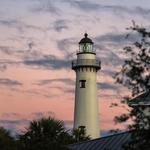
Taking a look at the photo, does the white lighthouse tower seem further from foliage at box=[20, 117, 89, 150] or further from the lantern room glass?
foliage at box=[20, 117, 89, 150]

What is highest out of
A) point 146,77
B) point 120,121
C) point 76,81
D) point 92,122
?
point 76,81

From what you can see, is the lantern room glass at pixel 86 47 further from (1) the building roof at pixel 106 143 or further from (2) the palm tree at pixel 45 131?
(1) the building roof at pixel 106 143

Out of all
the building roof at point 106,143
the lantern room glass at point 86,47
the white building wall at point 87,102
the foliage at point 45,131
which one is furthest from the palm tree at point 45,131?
the lantern room glass at point 86,47

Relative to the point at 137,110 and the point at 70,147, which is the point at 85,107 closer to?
the point at 70,147

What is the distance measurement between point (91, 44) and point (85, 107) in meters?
7.72

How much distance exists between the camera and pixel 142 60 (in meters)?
24.2

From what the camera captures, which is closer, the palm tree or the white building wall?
the palm tree

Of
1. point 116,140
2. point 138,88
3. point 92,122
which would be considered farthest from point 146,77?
point 92,122

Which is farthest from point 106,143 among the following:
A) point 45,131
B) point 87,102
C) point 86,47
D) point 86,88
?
point 86,47

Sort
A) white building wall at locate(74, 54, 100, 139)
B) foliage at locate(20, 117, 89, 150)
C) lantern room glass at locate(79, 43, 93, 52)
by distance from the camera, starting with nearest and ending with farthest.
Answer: foliage at locate(20, 117, 89, 150) → white building wall at locate(74, 54, 100, 139) → lantern room glass at locate(79, 43, 93, 52)

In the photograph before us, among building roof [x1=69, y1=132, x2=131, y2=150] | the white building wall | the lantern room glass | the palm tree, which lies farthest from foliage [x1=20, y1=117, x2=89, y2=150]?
the lantern room glass

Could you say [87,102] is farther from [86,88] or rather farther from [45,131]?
[45,131]

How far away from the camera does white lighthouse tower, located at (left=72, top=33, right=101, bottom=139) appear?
76.8m

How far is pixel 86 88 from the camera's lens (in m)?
78.5
